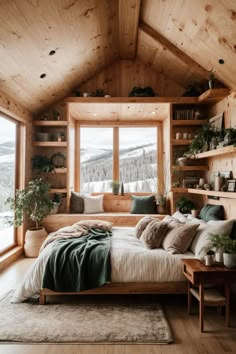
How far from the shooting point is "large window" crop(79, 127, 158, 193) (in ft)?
19.3

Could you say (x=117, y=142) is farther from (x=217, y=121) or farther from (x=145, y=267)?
(x=145, y=267)

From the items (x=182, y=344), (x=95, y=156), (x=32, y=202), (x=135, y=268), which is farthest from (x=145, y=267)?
(x=95, y=156)

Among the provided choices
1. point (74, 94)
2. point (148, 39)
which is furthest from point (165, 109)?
point (74, 94)

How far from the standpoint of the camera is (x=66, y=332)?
2.32 metres

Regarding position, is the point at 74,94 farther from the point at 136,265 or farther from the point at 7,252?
the point at 136,265

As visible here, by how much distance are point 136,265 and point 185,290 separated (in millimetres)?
562

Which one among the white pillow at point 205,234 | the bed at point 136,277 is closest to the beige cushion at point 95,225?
the bed at point 136,277

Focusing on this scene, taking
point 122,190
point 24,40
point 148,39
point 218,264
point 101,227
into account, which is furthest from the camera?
point 122,190

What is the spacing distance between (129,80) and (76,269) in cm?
377

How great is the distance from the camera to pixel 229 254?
246 cm

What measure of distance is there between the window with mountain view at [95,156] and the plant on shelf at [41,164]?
0.96 metres

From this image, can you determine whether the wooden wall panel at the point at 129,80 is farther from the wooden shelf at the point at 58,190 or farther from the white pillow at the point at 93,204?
the white pillow at the point at 93,204

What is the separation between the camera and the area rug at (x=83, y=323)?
7.32 feet

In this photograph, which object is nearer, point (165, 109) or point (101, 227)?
point (101, 227)
